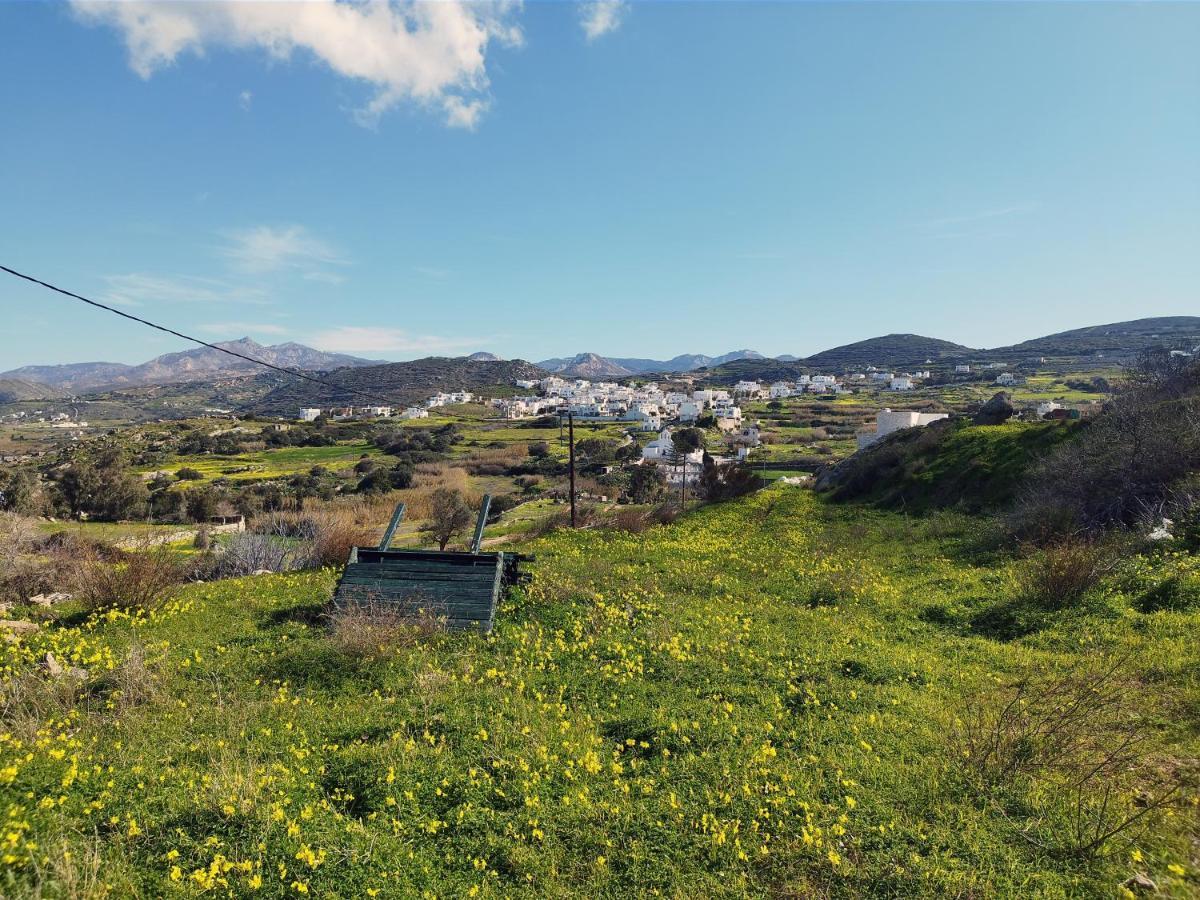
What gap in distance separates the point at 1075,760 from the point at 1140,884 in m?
1.74

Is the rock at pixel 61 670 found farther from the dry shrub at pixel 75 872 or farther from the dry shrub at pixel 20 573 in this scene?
the dry shrub at pixel 20 573

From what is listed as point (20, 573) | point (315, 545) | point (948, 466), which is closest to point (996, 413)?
point (948, 466)

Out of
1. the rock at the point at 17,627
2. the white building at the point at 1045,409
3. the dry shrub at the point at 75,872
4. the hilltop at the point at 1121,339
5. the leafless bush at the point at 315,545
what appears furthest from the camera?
the hilltop at the point at 1121,339

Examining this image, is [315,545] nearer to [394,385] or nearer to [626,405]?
[626,405]

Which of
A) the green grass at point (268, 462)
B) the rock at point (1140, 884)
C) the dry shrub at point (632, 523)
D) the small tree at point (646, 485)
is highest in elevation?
the rock at point (1140, 884)

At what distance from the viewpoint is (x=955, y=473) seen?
75.4 ft

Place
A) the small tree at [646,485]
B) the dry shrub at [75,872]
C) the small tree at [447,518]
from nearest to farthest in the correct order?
1. the dry shrub at [75,872]
2. the small tree at [447,518]
3. the small tree at [646,485]

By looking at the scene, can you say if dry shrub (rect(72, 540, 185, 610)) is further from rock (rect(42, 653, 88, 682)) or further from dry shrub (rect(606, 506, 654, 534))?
dry shrub (rect(606, 506, 654, 534))

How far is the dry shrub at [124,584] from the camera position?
11.1 m

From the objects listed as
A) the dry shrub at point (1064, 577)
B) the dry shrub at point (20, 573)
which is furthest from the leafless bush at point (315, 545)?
the dry shrub at point (1064, 577)

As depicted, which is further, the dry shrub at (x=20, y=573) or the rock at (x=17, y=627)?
the dry shrub at (x=20, y=573)

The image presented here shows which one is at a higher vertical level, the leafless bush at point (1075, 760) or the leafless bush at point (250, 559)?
the leafless bush at point (1075, 760)

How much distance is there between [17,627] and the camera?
A: 9.96 meters

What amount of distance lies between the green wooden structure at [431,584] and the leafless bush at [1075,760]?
7.03 metres
